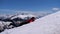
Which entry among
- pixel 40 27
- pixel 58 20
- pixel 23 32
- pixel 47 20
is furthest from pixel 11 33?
pixel 58 20

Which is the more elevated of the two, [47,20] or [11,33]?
[47,20]

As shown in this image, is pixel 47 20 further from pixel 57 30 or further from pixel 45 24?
pixel 57 30

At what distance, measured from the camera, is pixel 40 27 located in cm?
483

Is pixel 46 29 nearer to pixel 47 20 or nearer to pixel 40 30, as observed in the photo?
pixel 40 30

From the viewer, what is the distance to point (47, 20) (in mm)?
5230

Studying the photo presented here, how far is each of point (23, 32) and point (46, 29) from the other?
0.83 m

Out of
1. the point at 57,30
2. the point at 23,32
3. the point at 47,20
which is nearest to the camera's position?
the point at 57,30

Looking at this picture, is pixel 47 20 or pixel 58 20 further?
pixel 47 20

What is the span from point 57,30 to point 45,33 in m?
0.40

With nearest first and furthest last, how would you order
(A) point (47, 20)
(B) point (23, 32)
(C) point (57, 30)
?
(C) point (57, 30) < (B) point (23, 32) < (A) point (47, 20)

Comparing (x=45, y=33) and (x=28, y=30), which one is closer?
(x=45, y=33)

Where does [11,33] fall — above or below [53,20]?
below

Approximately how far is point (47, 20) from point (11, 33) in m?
1.45

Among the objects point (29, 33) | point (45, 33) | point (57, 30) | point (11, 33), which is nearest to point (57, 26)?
point (57, 30)
